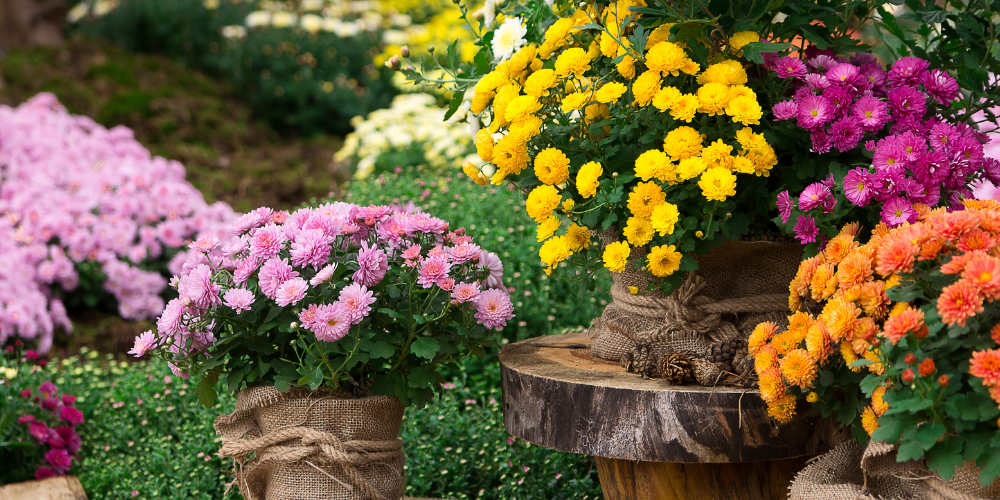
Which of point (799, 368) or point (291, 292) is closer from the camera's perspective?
point (799, 368)

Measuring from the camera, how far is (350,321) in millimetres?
1516

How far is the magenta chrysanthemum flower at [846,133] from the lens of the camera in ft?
4.78

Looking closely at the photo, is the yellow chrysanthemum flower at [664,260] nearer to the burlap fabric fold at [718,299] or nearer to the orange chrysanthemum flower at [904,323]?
the burlap fabric fold at [718,299]

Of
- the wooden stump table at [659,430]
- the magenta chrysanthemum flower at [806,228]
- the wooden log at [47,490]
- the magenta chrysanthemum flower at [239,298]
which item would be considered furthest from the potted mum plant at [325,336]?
the wooden log at [47,490]

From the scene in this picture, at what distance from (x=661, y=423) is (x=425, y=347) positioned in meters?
0.48

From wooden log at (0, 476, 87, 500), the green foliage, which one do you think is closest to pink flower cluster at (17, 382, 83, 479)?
wooden log at (0, 476, 87, 500)

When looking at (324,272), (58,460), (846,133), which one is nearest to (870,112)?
(846,133)

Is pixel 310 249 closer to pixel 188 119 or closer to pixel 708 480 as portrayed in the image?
pixel 708 480

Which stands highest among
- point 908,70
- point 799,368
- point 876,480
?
point 908,70

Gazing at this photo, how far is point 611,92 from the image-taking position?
4.82 ft

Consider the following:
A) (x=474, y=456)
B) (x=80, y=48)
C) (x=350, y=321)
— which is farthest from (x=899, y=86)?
(x=80, y=48)

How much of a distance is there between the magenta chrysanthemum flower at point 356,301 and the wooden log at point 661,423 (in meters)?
0.38

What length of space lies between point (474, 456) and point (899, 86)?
1.49m

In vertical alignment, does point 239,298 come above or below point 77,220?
above
